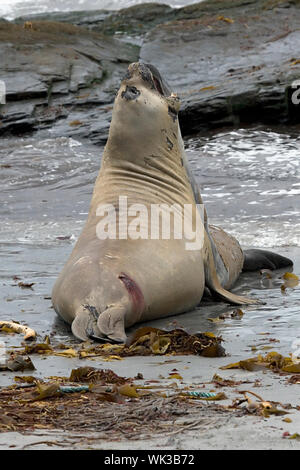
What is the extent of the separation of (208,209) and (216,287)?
4.37 m

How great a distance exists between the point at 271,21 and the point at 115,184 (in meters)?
13.1

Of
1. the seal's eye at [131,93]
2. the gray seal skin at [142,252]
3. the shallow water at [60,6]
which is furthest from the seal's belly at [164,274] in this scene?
the shallow water at [60,6]

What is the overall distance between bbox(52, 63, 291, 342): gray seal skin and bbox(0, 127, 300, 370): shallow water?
0.16m

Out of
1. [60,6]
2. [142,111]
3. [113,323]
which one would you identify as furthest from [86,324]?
[60,6]

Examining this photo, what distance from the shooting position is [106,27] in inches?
856

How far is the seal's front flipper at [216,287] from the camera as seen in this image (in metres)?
6.20

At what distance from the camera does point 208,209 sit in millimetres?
10625

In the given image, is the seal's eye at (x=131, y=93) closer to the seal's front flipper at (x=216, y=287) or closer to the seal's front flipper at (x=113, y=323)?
the seal's front flipper at (x=216, y=287)

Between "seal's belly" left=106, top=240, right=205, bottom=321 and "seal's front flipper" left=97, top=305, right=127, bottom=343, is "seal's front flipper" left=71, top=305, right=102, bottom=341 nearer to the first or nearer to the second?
"seal's front flipper" left=97, top=305, right=127, bottom=343

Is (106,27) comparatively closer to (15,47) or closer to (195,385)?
(15,47)

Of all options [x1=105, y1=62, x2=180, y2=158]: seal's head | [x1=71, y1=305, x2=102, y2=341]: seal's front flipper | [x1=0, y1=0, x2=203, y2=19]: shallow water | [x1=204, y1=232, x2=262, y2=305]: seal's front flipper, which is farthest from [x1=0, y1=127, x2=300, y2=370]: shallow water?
[x1=0, y1=0, x2=203, y2=19]: shallow water

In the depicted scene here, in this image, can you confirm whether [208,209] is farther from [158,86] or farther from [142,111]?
[142,111]

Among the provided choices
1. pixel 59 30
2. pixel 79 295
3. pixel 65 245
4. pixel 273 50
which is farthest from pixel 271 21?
pixel 79 295

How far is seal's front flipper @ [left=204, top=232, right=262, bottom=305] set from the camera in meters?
6.20
